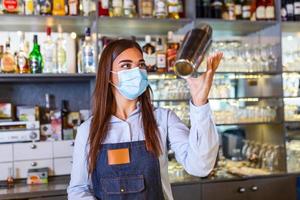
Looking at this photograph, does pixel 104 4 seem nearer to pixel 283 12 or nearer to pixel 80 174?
pixel 283 12

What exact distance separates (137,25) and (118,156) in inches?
61.2

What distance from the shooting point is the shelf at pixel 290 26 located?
2804mm

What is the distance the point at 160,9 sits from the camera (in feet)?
8.37

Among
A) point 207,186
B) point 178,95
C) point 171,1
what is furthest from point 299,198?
point 171,1

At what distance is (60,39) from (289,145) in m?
1.91

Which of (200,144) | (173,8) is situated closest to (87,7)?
(173,8)

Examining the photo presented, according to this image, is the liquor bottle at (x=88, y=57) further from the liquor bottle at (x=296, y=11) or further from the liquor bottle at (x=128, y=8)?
the liquor bottle at (x=296, y=11)

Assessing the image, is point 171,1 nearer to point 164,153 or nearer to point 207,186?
point 207,186

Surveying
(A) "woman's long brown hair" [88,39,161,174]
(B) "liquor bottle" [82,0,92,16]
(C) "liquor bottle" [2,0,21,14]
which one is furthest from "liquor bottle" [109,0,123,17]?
(A) "woman's long brown hair" [88,39,161,174]

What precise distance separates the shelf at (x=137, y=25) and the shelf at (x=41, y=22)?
133mm

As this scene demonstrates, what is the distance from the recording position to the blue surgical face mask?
4.39ft

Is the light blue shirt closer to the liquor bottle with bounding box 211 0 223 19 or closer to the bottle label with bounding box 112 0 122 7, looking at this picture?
the bottle label with bounding box 112 0 122 7

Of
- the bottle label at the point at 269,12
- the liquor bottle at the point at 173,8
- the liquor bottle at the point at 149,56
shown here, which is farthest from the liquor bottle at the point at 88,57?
the bottle label at the point at 269,12

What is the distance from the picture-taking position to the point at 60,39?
2594mm
